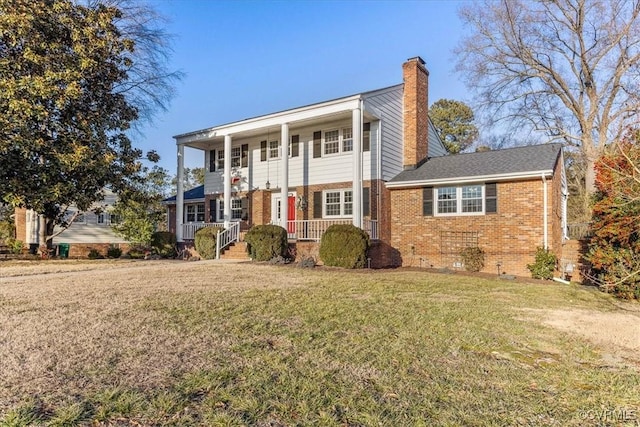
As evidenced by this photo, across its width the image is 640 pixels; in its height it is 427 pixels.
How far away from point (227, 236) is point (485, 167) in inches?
401

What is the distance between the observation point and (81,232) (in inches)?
1004

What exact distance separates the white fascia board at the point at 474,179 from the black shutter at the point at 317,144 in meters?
3.25

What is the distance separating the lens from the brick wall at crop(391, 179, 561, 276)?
13.0 metres

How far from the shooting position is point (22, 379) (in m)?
3.18

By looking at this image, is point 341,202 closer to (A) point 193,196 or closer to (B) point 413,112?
(B) point 413,112

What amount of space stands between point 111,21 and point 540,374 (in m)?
17.9

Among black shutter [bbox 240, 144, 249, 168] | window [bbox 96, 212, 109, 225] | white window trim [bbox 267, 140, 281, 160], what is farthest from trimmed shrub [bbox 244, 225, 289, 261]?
window [bbox 96, 212, 109, 225]

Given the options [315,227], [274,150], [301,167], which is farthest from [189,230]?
[315,227]

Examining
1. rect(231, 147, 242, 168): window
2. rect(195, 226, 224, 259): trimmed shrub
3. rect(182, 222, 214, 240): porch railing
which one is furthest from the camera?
rect(231, 147, 242, 168): window

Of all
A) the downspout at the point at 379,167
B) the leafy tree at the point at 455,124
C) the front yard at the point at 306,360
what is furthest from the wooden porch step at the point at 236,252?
the leafy tree at the point at 455,124

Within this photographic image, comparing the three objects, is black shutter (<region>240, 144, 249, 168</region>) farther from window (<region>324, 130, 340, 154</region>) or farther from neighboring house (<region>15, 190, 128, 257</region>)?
neighboring house (<region>15, 190, 128, 257</region>)

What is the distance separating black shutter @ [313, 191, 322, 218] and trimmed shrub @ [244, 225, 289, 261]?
2624 mm

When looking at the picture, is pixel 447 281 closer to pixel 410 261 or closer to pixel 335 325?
pixel 410 261

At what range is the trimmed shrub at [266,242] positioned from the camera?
46.5ft
